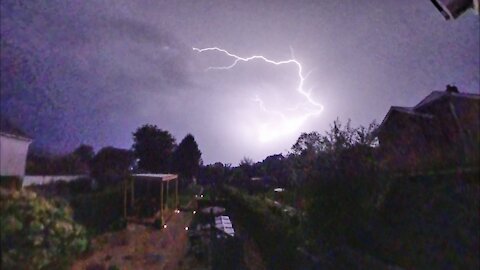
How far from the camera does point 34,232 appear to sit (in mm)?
3250

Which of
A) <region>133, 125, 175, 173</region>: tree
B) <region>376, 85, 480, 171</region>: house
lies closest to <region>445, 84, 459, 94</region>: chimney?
<region>376, 85, 480, 171</region>: house

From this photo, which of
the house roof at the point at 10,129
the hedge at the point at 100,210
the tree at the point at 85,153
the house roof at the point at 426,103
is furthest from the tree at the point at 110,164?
the house roof at the point at 426,103

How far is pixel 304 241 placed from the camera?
7.59 metres

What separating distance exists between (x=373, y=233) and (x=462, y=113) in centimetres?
444

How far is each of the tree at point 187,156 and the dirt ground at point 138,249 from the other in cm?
178

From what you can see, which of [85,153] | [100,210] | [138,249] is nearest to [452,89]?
[85,153]

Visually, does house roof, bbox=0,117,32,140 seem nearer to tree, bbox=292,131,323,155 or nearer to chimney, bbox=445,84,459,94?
chimney, bbox=445,84,459,94

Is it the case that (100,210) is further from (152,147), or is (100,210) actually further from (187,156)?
(187,156)

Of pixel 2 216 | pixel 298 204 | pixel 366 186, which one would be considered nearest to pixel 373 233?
pixel 366 186

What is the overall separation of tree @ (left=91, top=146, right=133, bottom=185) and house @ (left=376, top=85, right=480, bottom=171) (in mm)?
3633

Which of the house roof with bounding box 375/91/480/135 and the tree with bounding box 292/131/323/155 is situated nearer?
the house roof with bounding box 375/91/480/135

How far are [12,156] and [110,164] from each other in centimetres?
181

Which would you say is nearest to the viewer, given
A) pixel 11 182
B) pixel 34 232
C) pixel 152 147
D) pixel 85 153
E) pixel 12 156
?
pixel 12 156

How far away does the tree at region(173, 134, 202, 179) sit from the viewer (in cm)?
565
